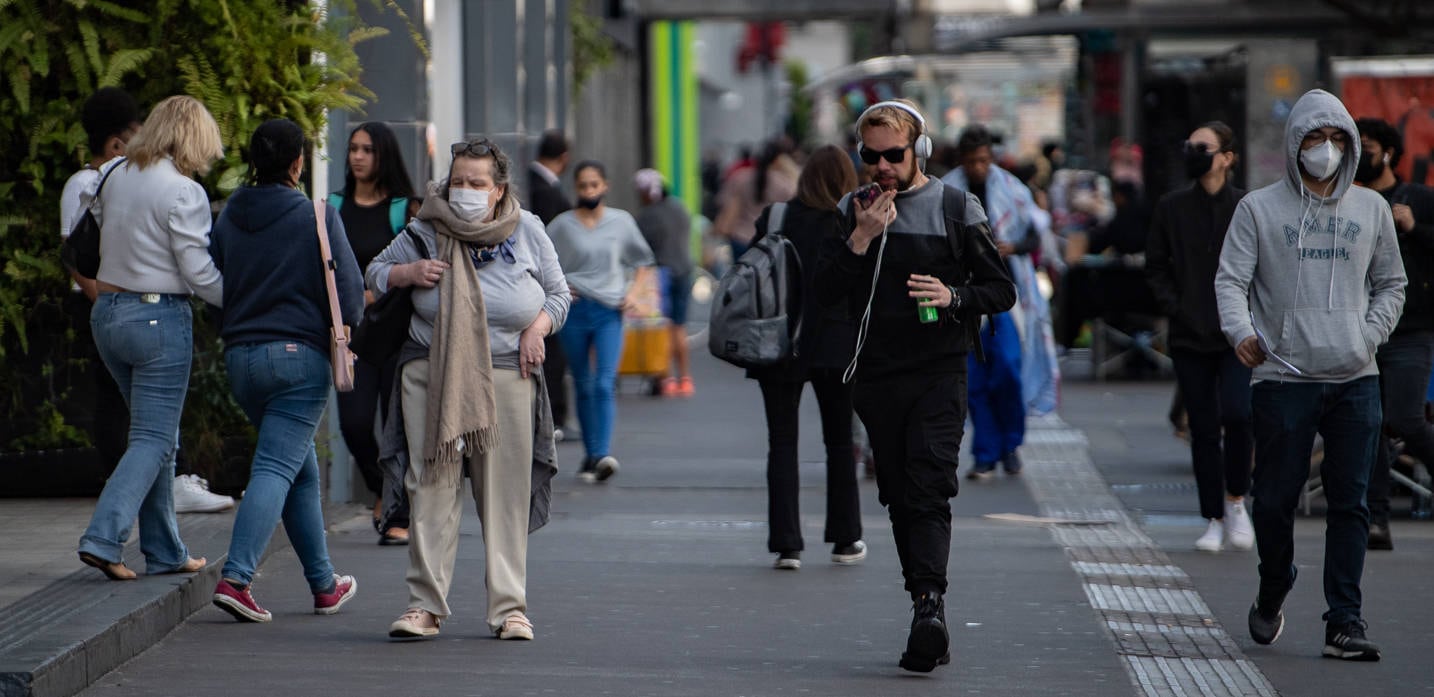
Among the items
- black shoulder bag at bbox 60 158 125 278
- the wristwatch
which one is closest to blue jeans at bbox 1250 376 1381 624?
the wristwatch

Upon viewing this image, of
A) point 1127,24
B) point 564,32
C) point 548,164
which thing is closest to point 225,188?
point 548,164

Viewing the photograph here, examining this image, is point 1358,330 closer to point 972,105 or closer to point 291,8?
point 291,8

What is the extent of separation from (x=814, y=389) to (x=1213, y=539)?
1.97 metres

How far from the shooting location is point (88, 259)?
7672 millimetres

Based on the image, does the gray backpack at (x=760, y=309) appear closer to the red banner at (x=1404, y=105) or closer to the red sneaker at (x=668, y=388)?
the red banner at (x=1404, y=105)

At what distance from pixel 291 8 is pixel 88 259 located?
2.60m

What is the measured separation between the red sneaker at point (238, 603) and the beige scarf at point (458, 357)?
831 millimetres

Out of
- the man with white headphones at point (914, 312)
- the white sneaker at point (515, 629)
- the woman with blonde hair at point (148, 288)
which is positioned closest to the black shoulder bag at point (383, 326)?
the woman with blonde hair at point (148, 288)

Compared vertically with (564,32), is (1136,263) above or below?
below

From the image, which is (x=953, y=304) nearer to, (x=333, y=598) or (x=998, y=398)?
(x=333, y=598)

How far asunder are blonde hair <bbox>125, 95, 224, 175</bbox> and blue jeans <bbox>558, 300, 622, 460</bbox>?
4.73 m

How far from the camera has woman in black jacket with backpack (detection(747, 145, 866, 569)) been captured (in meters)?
9.02

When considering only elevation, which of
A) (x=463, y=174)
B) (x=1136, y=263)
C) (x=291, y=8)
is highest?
(x=291, y=8)

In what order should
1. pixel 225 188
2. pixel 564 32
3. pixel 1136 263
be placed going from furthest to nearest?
pixel 564 32, pixel 1136 263, pixel 225 188
